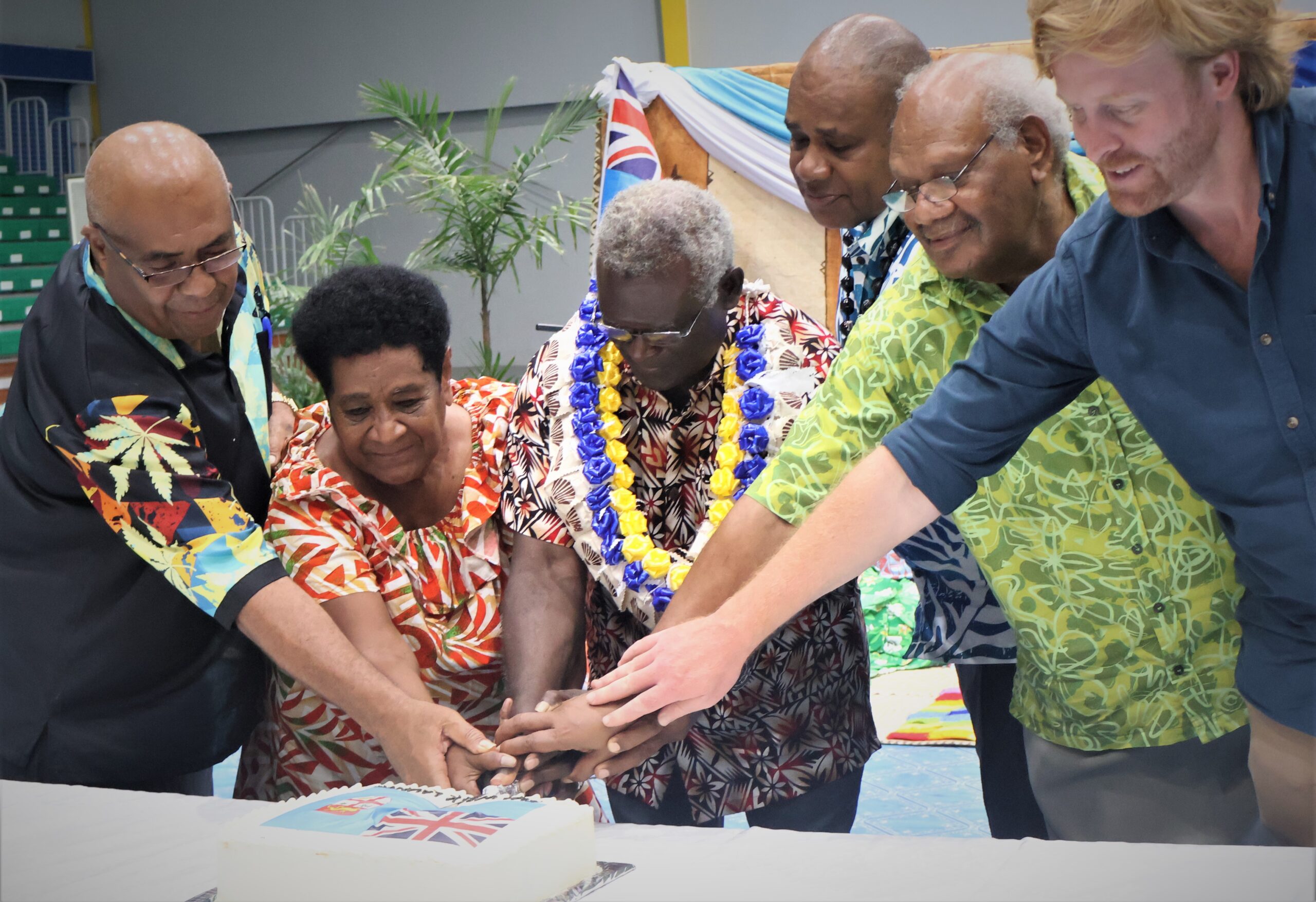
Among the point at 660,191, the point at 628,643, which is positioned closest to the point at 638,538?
the point at 628,643

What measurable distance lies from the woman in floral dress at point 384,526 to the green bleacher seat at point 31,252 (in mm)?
10120

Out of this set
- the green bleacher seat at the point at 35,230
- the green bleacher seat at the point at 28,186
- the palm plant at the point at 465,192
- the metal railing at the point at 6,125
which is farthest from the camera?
the green bleacher seat at the point at 28,186

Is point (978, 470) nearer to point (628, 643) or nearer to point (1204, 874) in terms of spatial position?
point (1204, 874)

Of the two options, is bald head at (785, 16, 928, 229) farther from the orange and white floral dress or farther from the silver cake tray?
the silver cake tray

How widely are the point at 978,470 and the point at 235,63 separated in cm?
1217

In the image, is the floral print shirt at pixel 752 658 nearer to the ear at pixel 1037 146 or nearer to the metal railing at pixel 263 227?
the ear at pixel 1037 146

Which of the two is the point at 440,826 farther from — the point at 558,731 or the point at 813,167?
the point at 813,167

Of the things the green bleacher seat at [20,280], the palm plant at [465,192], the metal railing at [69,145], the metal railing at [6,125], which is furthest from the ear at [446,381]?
the metal railing at [69,145]

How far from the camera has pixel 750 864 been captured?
1414 millimetres

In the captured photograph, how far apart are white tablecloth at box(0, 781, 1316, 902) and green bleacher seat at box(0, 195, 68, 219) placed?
11.2 metres

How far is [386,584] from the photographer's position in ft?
6.73

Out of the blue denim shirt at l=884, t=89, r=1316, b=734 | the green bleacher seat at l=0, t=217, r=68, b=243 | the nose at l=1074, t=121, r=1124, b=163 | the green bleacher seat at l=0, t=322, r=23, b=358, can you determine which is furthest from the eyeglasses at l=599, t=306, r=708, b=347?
the green bleacher seat at l=0, t=217, r=68, b=243

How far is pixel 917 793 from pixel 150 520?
2.55 metres

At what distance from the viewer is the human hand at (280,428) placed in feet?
7.49
